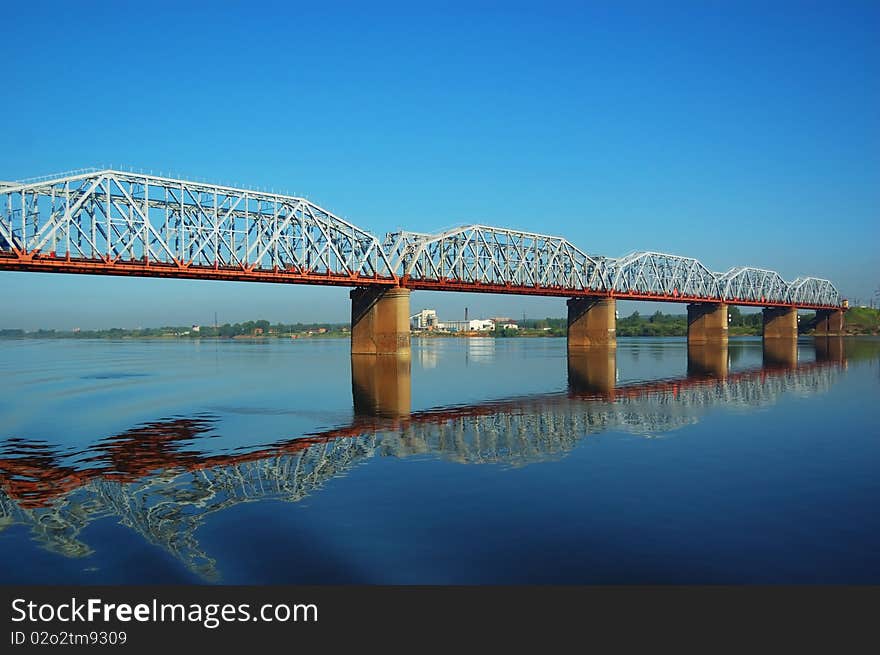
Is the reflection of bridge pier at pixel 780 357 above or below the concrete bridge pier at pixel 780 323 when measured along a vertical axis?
below

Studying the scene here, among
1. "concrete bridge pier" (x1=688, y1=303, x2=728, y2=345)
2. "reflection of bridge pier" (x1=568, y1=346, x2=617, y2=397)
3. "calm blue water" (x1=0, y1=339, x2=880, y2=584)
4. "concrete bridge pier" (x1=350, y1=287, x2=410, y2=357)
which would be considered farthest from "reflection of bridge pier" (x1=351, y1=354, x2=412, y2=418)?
"concrete bridge pier" (x1=688, y1=303, x2=728, y2=345)

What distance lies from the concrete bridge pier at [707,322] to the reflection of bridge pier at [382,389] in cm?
9150

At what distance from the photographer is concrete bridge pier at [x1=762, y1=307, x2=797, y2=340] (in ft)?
575

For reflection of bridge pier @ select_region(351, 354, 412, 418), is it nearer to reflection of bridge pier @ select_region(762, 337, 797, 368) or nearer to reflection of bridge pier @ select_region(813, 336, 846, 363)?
reflection of bridge pier @ select_region(762, 337, 797, 368)

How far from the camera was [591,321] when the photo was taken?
396ft

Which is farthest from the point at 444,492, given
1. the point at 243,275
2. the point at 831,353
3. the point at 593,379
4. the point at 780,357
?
the point at 831,353

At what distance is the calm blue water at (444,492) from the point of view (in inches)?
443

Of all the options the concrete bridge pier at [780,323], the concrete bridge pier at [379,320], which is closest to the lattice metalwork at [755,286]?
the concrete bridge pier at [780,323]

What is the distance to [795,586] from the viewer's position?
10.2 meters

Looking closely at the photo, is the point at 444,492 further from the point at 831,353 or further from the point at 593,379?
the point at 831,353

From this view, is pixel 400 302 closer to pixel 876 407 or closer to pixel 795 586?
pixel 876 407

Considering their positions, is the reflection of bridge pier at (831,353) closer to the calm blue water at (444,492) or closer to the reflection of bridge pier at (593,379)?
the reflection of bridge pier at (593,379)

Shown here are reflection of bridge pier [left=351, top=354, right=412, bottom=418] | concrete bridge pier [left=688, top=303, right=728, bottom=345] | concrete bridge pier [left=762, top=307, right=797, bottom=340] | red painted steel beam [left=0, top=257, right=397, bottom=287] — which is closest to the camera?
reflection of bridge pier [left=351, top=354, right=412, bottom=418]

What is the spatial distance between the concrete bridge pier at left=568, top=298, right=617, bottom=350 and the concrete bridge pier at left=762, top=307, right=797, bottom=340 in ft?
255
